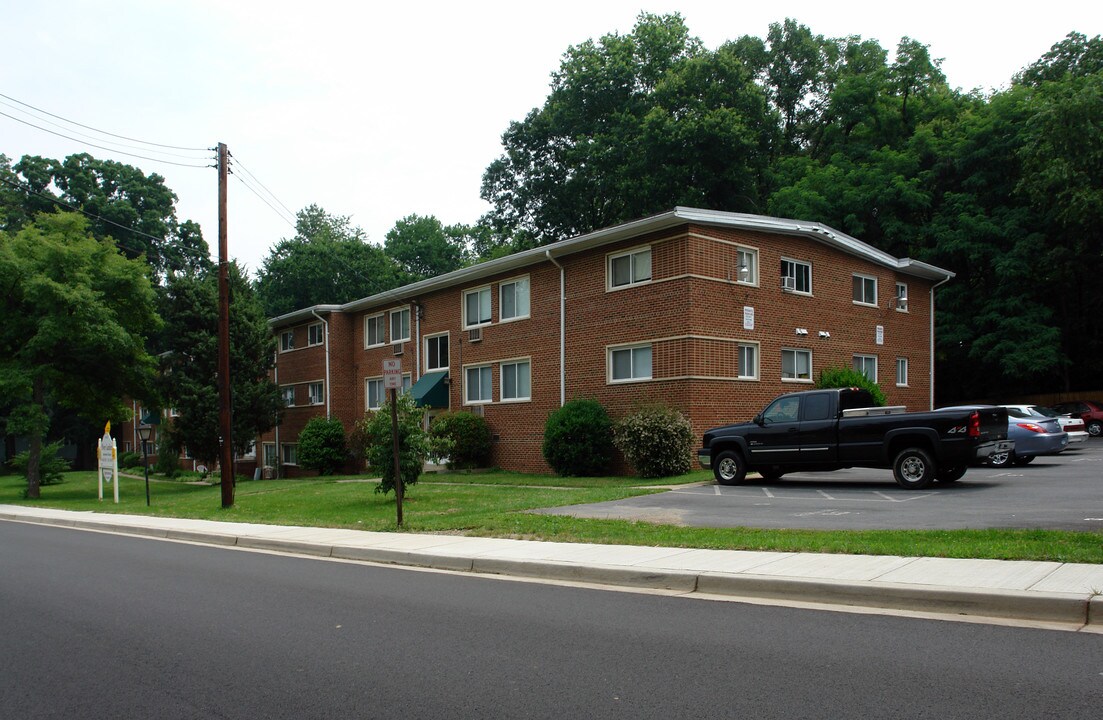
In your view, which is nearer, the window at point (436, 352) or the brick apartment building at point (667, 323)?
the brick apartment building at point (667, 323)

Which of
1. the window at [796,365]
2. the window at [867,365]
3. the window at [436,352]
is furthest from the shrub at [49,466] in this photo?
the window at [867,365]

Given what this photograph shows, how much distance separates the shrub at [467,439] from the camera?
28.6 m

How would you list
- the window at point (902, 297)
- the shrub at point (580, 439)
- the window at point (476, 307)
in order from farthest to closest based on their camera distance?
the window at point (476, 307)
the window at point (902, 297)
the shrub at point (580, 439)

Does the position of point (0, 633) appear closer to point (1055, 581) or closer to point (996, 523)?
point (1055, 581)

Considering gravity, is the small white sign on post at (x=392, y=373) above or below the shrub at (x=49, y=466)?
above

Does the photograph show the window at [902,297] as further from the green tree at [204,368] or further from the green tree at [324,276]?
the green tree at [324,276]

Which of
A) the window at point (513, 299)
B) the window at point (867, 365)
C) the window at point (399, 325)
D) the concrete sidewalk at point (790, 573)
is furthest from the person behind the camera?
the window at point (399, 325)

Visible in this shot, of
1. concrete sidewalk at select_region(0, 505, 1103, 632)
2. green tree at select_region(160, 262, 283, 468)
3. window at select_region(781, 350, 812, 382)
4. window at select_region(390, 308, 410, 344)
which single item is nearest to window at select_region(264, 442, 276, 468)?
green tree at select_region(160, 262, 283, 468)

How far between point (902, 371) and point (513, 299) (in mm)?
13550

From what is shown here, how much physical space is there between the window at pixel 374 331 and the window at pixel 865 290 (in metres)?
18.4

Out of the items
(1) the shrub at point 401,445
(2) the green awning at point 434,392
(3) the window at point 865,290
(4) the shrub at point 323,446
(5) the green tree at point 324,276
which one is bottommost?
(4) the shrub at point 323,446

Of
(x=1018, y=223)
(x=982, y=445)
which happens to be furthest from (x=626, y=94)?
(x=982, y=445)

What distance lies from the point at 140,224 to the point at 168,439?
29.8 metres

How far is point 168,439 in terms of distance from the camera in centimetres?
3747
